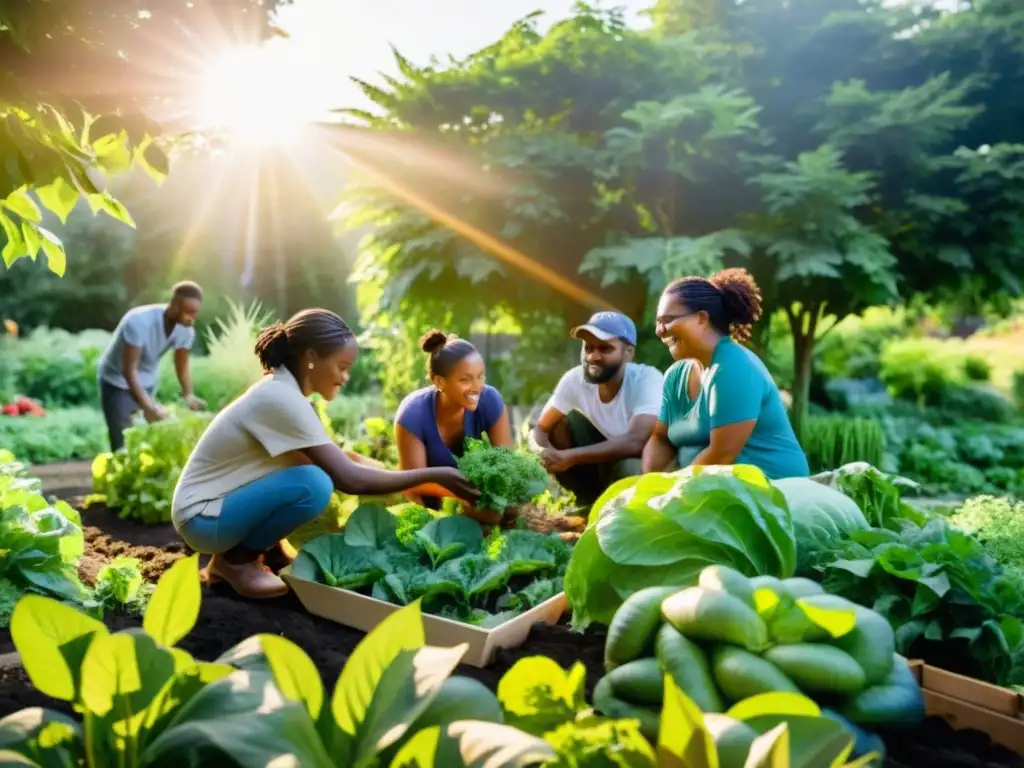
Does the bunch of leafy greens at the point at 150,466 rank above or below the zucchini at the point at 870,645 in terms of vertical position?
below

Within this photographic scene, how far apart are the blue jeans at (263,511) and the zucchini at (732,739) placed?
230cm

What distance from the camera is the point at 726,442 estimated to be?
3.33 metres

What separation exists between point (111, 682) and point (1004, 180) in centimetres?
1056

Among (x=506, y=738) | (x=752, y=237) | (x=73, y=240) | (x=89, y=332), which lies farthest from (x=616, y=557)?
(x=73, y=240)

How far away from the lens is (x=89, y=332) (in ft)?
59.5

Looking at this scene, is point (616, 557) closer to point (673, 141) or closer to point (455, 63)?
point (673, 141)

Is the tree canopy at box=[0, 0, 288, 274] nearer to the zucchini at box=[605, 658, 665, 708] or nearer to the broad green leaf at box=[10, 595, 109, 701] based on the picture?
the broad green leaf at box=[10, 595, 109, 701]

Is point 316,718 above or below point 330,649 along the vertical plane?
above

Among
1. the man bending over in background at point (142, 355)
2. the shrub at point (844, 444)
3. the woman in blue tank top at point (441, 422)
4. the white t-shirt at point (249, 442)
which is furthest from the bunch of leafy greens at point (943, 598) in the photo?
the shrub at point (844, 444)

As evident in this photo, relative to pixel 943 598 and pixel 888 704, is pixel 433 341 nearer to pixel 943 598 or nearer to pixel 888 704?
pixel 943 598

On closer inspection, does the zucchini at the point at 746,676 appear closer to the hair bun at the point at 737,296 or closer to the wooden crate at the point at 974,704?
the wooden crate at the point at 974,704

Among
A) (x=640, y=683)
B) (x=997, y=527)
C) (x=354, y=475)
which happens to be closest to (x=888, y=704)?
(x=640, y=683)

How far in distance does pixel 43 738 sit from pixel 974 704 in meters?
1.87

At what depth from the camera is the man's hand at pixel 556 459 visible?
4.36 m
